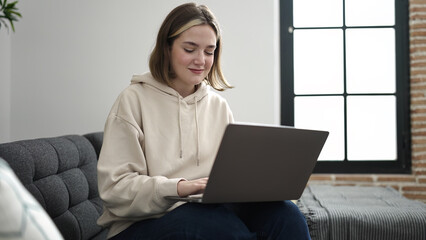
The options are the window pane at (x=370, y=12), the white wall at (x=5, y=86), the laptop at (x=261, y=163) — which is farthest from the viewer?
the window pane at (x=370, y=12)

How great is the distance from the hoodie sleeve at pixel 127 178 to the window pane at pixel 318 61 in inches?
94.0

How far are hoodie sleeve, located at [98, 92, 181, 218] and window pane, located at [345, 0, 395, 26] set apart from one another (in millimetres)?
2621

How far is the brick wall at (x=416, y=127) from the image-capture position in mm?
3734

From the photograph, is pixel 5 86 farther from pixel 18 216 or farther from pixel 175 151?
pixel 18 216

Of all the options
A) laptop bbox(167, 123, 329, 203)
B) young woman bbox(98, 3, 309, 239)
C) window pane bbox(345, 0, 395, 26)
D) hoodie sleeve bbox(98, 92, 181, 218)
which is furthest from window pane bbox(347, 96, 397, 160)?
hoodie sleeve bbox(98, 92, 181, 218)

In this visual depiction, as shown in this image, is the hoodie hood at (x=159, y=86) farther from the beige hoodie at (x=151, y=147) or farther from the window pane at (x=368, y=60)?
the window pane at (x=368, y=60)

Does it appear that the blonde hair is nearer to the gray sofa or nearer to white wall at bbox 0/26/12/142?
the gray sofa

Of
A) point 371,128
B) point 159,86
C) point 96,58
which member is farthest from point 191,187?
point 371,128

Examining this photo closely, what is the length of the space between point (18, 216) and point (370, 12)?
11.9ft

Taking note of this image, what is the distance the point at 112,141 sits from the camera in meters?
1.68

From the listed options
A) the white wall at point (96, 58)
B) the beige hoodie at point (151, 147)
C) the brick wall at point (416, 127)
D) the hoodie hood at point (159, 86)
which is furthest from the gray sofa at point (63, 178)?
the brick wall at point (416, 127)

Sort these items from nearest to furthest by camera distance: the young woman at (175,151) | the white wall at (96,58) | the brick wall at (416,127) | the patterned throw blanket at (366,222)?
the young woman at (175,151) < the patterned throw blanket at (366,222) < the white wall at (96,58) < the brick wall at (416,127)

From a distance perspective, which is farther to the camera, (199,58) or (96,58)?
(96,58)

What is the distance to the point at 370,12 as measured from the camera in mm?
3887
